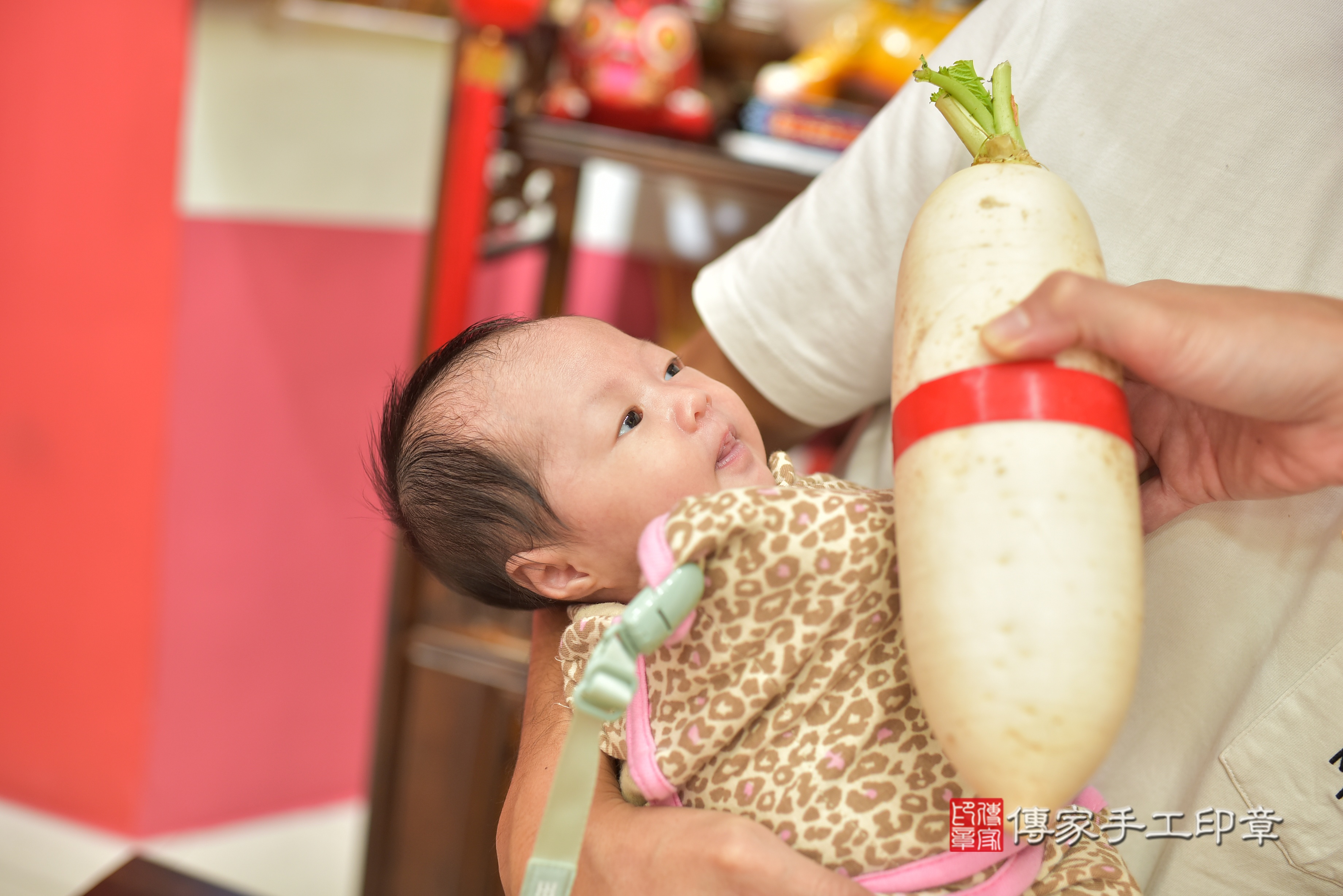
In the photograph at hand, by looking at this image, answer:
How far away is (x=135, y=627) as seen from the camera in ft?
6.85

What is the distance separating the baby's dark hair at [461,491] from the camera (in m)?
0.88

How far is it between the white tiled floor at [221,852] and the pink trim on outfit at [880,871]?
1.48 m

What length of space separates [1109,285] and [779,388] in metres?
0.49

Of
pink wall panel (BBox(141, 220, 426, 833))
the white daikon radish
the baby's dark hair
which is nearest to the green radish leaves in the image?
the white daikon radish

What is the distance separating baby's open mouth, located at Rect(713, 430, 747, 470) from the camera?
88cm

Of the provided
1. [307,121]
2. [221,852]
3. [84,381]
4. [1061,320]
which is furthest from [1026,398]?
[221,852]

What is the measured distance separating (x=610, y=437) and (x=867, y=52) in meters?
1.26

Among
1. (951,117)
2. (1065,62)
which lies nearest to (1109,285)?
(951,117)

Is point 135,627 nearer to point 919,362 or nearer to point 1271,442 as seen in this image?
point 919,362

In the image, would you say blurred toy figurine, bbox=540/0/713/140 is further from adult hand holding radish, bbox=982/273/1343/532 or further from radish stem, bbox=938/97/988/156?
adult hand holding radish, bbox=982/273/1343/532

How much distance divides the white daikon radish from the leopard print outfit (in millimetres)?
94

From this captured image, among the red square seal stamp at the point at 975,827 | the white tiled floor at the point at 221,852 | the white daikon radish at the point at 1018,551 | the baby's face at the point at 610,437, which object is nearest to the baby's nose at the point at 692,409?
the baby's face at the point at 610,437

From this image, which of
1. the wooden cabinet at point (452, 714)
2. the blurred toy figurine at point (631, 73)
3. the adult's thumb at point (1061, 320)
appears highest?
the blurred toy figurine at point (631, 73)

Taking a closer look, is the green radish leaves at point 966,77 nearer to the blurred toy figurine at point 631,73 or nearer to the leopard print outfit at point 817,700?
the leopard print outfit at point 817,700
